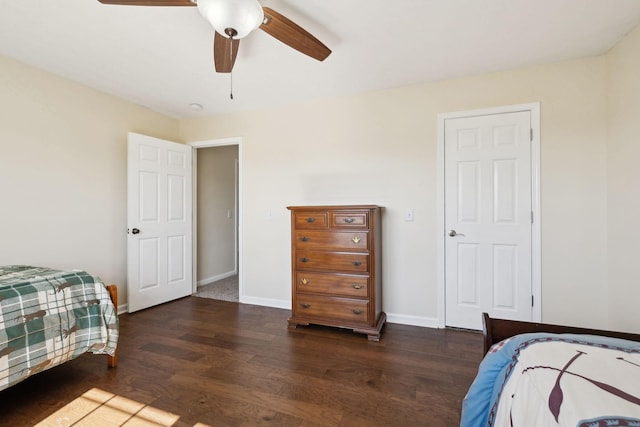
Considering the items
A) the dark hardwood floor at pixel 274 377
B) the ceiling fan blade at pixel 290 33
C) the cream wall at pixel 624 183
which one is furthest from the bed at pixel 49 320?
the cream wall at pixel 624 183

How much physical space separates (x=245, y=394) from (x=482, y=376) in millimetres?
1353

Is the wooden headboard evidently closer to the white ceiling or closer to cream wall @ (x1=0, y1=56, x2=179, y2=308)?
the white ceiling

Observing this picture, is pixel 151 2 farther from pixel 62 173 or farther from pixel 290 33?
pixel 62 173

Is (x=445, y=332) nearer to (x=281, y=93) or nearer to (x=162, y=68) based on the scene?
(x=281, y=93)

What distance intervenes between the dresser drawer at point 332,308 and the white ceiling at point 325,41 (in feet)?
6.81

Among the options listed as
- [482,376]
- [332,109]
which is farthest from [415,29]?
[482,376]

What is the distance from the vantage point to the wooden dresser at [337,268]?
249cm

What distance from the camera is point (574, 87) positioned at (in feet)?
7.65

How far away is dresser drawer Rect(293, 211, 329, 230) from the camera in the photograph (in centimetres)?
261

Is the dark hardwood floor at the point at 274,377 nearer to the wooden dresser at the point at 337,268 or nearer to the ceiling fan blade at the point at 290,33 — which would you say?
the wooden dresser at the point at 337,268

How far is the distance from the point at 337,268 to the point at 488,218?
146 centimetres

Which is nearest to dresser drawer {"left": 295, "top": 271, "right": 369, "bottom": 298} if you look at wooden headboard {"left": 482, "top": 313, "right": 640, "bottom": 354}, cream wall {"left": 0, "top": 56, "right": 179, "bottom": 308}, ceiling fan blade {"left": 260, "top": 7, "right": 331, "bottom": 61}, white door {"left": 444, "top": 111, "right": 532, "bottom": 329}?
white door {"left": 444, "top": 111, "right": 532, "bottom": 329}

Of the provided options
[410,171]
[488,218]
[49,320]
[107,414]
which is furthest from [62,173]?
[488,218]

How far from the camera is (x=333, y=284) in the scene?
2.59 metres
